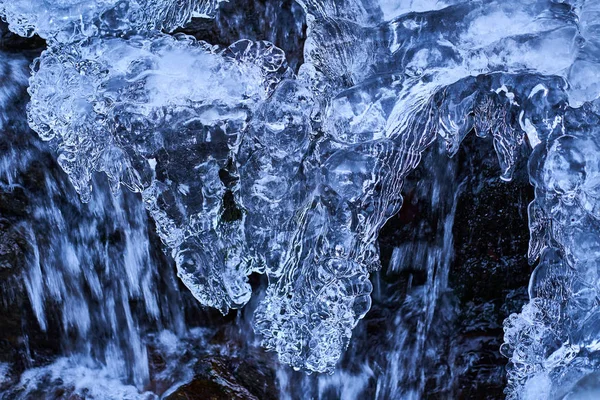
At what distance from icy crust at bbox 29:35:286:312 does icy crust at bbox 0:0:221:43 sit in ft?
0.16

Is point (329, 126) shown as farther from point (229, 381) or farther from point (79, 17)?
point (229, 381)

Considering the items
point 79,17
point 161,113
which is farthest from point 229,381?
point 79,17

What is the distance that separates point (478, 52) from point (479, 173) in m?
0.77

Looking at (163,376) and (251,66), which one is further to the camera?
(163,376)

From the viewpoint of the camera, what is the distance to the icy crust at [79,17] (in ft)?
7.95

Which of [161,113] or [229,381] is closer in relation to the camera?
[161,113]

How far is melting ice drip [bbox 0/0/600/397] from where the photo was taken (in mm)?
2287

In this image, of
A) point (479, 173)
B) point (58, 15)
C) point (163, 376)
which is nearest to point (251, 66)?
point (58, 15)

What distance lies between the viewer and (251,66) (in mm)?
2510

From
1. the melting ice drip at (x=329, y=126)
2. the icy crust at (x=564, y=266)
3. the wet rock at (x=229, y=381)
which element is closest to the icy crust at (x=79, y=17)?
the melting ice drip at (x=329, y=126)

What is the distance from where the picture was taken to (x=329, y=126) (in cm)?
231

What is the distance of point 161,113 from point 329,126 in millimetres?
569

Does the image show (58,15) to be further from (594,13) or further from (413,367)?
(413,367)

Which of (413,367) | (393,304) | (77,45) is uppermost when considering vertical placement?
(77,45)
